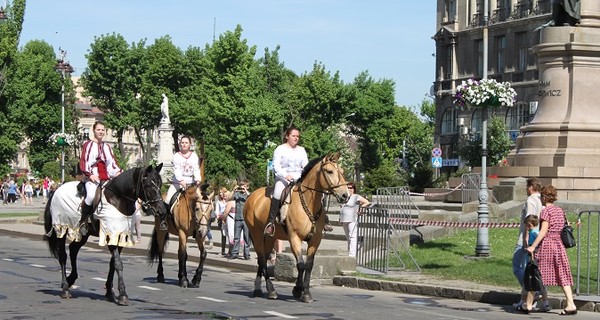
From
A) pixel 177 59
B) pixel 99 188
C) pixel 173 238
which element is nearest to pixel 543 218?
pixel 99 188

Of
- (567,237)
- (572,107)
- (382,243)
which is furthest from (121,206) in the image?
(572,107)

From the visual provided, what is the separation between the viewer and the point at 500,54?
95.6 metres

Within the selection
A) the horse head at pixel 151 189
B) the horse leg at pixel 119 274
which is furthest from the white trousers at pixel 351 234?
the horse leg at pixel 119 274

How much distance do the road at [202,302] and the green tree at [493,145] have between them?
188 ft

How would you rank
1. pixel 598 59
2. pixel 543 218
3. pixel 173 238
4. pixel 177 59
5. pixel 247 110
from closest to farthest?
pixel 543 218, pixel 598 59, pixel 173 238, pixel 247 110, pixel 177 59

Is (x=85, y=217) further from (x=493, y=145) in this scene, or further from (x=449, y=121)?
(x=449, y=121)

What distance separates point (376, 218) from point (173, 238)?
52.0 feet

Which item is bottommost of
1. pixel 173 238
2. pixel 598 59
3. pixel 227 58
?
pixel 173 238

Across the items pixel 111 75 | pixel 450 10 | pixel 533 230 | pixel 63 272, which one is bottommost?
pixel 63 272

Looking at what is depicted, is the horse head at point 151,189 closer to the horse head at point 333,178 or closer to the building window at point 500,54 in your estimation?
the horse head at point 333,178

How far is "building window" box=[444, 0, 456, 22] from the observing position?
335 feet

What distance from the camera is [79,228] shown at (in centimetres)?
1933

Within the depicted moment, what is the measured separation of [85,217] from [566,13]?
17542 millimetres

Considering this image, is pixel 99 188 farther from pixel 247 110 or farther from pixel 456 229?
pixel 247 110
